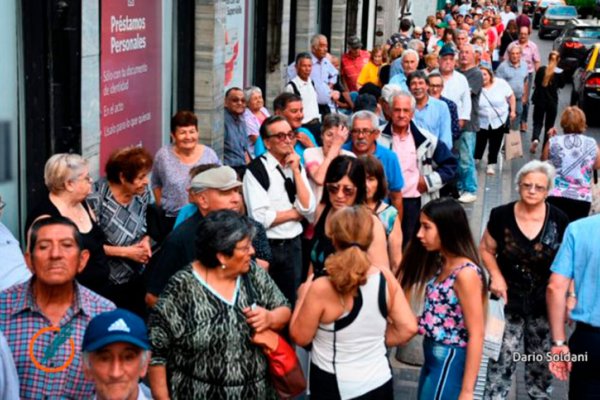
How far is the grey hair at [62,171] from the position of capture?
21.5 feet

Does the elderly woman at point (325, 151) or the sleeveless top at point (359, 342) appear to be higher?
the elderly woman at point (325, 151)

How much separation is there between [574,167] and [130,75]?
13.2ft

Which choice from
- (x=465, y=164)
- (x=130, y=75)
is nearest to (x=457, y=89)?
(x=465, y=164)

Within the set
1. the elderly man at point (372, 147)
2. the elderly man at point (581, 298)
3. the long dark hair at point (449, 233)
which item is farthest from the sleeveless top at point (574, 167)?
the long dark hair at point (449, 233)

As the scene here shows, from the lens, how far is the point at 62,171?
21.5ft

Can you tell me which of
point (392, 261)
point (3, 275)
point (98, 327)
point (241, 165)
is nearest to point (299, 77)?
point (241, 165)

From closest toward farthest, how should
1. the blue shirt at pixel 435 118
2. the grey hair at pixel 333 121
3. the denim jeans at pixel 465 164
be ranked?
the grey hair at pixel 333 121
the blue shirt at pixel 435 118
the denim jeans at pixel 465 164

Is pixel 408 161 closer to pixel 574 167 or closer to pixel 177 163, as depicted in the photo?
pixel 574 167

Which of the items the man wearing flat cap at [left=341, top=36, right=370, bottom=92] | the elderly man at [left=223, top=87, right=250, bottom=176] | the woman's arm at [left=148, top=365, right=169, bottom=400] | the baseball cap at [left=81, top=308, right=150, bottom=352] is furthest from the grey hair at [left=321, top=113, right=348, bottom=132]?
the man wearing flat cap at [left=341, top=36, right=370, bottom=92]

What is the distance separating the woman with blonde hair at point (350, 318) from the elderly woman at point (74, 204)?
149 cm

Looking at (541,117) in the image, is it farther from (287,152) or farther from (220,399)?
(220,399)

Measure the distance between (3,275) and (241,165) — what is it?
5.21 metres

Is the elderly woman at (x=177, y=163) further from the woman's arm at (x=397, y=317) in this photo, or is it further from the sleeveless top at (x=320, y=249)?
the woman's arm at (x=397, y=317)

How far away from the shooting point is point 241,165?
35.4 ft
